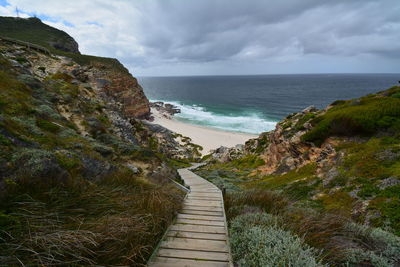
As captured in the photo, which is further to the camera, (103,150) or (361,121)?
(361,121)

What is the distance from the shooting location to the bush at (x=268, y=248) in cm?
308

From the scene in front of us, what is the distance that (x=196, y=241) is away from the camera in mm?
4031

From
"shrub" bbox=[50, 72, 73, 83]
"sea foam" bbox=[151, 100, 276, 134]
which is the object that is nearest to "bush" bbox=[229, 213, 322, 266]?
"shrub" bbox=[50, 72, 73, 83]

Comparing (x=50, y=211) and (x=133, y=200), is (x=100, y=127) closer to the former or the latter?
(x=133, y=200)

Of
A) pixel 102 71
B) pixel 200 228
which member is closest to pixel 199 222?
pixel 200 228

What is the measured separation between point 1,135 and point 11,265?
3087 millimetres

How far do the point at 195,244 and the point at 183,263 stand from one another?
55 centimetres

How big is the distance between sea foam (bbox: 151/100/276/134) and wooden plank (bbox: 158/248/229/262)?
48.3 m

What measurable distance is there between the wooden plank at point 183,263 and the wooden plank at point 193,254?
71mm

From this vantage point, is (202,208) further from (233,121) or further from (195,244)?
(233,121)

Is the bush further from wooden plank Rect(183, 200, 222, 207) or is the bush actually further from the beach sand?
the beach sand

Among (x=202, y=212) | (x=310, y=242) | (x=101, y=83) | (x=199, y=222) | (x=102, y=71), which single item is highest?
(x=102, y=71)

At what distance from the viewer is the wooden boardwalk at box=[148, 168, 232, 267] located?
3469mm

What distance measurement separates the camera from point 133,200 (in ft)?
14.1
